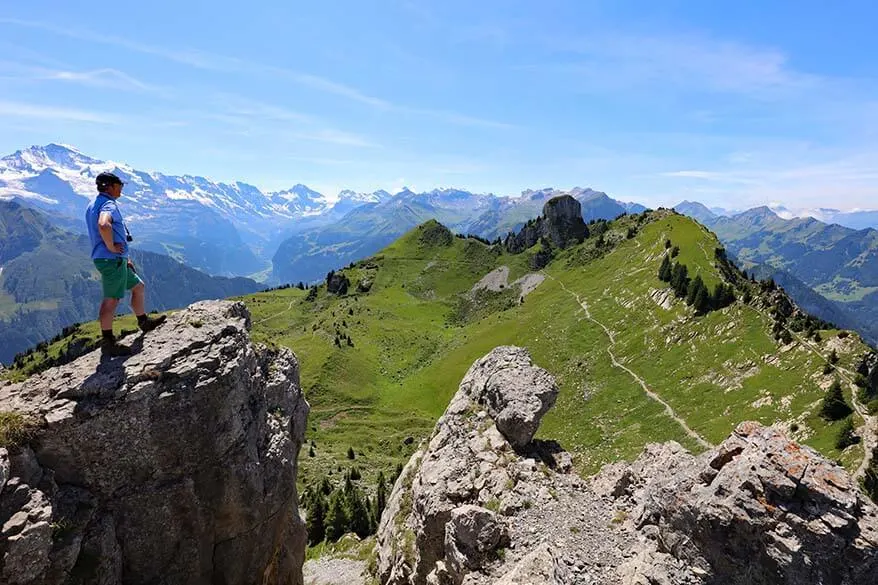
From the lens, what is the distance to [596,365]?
312 ft

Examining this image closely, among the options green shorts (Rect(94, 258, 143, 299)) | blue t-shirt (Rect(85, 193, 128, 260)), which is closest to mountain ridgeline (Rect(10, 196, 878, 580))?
green shorts (Rect(94, 258, 143, 299))

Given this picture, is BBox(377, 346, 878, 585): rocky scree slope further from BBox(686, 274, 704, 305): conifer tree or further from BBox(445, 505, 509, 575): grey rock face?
BBox(686, 274, 704, 305): conifer tree

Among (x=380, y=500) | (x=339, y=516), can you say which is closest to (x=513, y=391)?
(x=339, y=516)

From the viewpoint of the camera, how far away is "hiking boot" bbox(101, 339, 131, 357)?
63.1 ft

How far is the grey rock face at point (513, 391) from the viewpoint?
96.7 ft

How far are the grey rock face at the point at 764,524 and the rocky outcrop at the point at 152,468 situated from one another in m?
16.5

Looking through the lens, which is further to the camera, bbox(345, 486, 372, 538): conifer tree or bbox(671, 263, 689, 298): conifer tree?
bbox(671, 263, 689, 298): conifer tree

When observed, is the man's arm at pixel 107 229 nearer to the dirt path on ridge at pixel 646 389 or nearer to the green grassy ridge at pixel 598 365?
the green grassy ridge at pixel 598 365

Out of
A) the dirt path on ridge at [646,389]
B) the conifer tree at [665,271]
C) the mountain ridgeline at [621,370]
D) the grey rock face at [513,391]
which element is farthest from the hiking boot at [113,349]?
the conifer tree at [665,271]

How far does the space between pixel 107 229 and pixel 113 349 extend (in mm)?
4993

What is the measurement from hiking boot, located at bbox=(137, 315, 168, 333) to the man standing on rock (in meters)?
1.50

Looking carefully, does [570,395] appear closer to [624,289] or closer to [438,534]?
[624,289]

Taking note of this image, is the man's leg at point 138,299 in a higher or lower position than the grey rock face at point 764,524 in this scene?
higher

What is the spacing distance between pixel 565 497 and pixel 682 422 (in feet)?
158
